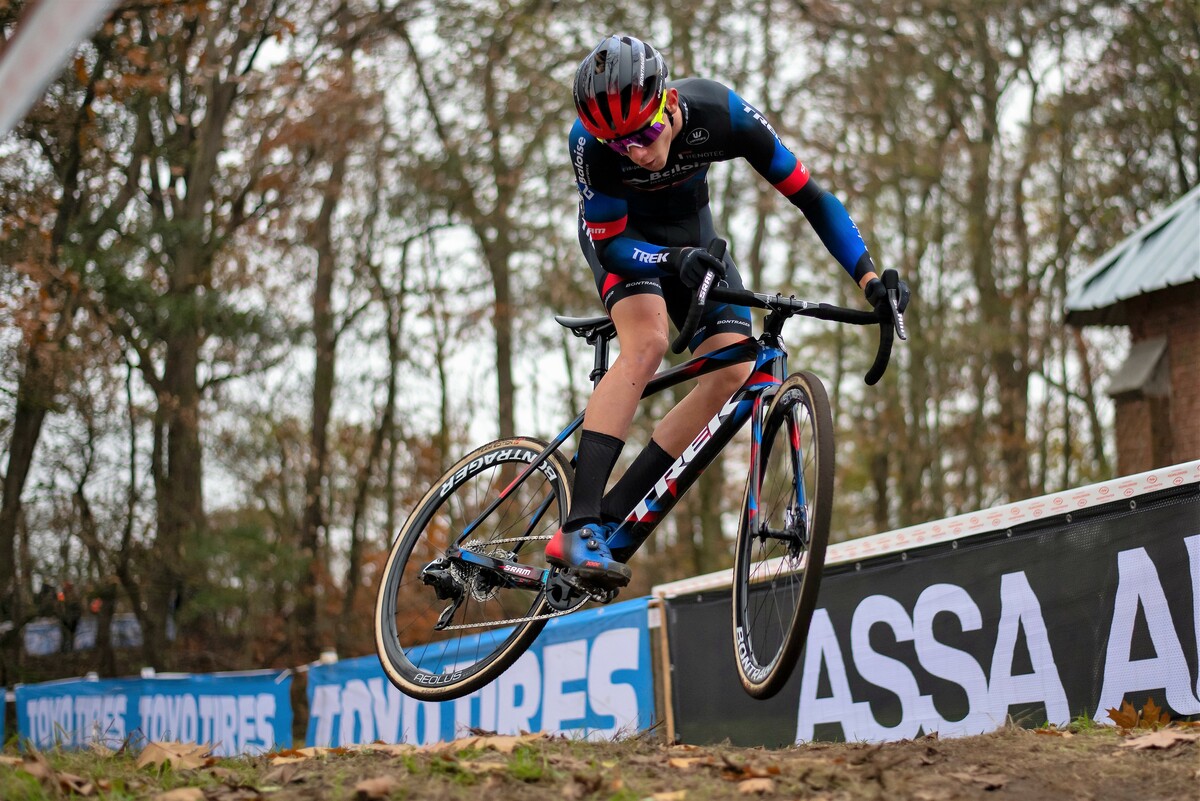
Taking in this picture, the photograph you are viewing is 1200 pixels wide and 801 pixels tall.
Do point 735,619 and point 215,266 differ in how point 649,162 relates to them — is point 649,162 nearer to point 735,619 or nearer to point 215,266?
point 735,619

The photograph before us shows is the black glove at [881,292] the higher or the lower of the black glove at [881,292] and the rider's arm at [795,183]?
the lower

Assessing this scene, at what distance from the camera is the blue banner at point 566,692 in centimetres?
745

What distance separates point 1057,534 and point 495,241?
55.6 feet

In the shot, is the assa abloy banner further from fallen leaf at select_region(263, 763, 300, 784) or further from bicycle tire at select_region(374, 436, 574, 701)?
fallen leaf at select_region(263, 763, 300, 784)

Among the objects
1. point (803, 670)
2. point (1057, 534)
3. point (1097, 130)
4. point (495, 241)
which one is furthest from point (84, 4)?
point (1097, 130)

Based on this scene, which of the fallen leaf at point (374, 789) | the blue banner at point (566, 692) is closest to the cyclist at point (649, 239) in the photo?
the fallen leaf at point (374, 789)

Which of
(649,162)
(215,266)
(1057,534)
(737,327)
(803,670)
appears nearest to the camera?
(649,162)

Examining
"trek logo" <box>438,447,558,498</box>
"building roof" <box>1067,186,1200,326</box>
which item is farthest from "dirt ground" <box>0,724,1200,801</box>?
"building roof" <box>1067,186,1200,326</box>

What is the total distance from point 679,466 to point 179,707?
1032 centimetres

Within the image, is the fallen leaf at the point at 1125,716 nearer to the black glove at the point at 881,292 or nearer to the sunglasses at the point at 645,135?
the black glove at the point at 881,292

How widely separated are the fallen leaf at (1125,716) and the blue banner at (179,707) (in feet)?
25.7

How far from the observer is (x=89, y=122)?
1337 centimetres

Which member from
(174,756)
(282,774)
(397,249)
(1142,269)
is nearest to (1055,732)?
(282,774)

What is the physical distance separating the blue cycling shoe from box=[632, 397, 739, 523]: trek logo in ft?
0.59
